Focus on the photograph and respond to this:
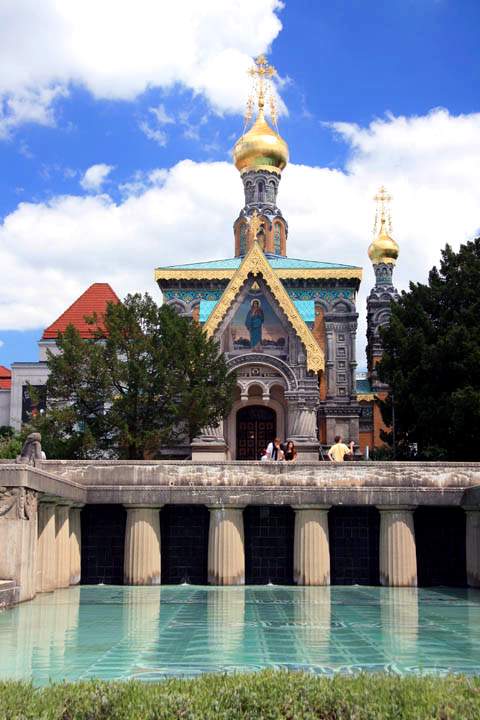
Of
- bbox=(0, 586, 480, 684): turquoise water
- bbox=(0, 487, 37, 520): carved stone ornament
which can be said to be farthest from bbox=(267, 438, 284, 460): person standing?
bbox=(0, 487, 37, 520): carved stone ornament

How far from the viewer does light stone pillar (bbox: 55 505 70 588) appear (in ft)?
71.8

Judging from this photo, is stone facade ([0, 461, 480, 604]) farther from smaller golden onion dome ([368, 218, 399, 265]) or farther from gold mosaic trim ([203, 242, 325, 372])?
smaller golden onion dome ([368, 218, 399, 265])

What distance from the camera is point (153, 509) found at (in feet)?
80.5

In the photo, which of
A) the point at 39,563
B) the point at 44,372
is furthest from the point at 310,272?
the point at 39,563

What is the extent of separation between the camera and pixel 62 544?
72.5 ft

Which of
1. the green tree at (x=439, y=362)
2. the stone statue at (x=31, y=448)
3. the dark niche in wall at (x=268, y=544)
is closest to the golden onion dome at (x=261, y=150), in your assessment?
the green tree at (x=439, y=362)

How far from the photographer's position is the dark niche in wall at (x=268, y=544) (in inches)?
988

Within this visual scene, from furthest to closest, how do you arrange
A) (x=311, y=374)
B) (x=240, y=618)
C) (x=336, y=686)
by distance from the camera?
(x=311, y=374)
(x=240, y=618)
(x=336, y=686)

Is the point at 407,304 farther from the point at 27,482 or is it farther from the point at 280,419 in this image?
the point at 27,482

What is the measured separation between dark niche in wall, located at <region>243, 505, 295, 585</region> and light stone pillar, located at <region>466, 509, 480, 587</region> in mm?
4784

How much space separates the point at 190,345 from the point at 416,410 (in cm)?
995

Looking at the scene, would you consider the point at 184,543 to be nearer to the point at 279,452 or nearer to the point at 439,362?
the point at 279,452

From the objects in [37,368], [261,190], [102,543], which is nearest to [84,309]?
[37,368]

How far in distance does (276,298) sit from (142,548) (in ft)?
80.8
